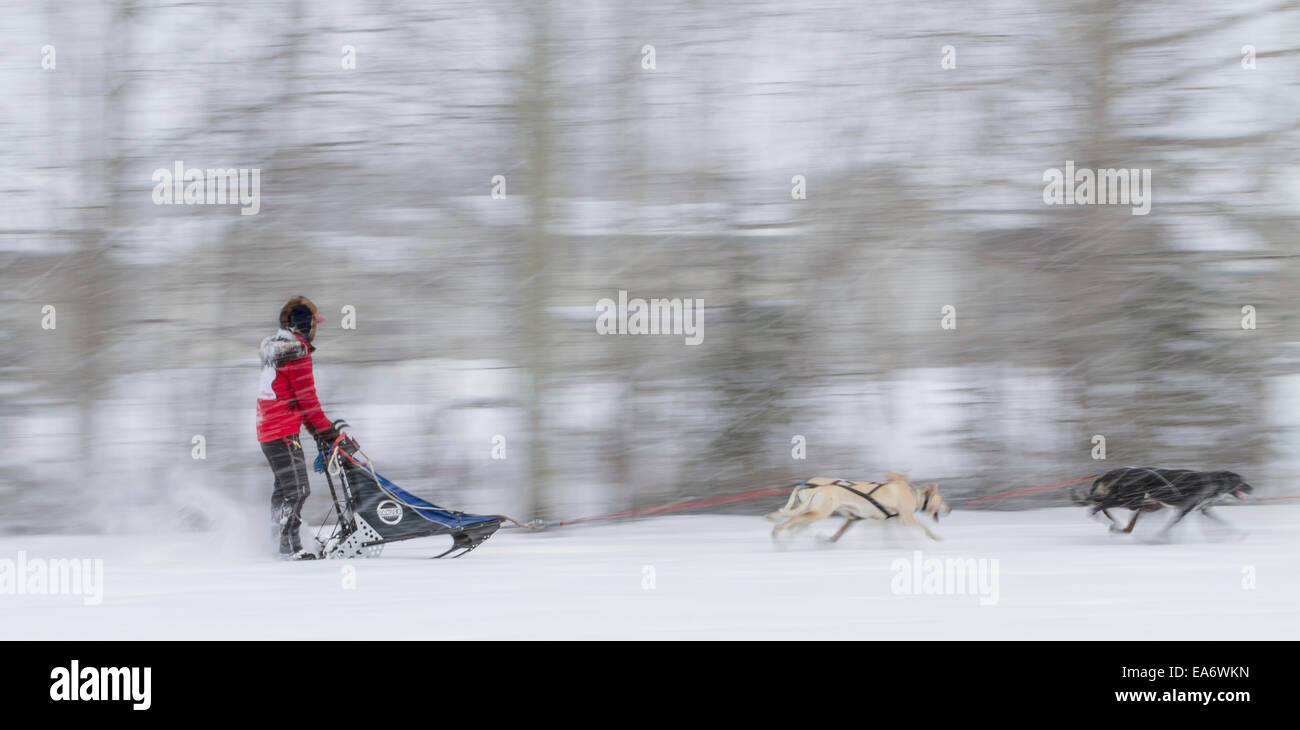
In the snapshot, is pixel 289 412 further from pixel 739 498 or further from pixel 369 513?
pixel 739 498

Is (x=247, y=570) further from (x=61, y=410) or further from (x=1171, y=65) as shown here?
(x=1171, y=65)

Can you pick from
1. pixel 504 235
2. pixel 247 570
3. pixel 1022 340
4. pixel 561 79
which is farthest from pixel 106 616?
pixel 1022 340

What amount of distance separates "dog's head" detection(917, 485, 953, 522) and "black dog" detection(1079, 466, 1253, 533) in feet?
2.49

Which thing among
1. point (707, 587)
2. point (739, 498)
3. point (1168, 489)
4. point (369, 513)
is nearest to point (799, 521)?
point (707, 587)

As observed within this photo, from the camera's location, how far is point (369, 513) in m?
4.68

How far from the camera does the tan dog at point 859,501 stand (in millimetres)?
4773

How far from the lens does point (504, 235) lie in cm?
582

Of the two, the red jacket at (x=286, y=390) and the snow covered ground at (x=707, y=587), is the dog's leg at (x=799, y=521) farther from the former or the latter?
the red jacket at (x=286, y=390)

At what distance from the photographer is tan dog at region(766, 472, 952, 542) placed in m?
4.77

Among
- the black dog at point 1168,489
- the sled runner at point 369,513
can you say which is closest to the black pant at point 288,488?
the sled runner at point 369,513

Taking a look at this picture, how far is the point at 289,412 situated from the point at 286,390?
0.40 feet

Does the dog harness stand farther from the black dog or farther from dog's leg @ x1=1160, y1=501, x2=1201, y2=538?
dog's leg @ x1=1160, y1=501, x2=1201, y2=538

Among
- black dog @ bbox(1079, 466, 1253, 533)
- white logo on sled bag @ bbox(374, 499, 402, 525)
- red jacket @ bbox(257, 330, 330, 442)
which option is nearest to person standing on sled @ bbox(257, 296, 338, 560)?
red jacket @ bbox(257, 330, 330, 442)

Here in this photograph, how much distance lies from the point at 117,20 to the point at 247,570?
358 cm
